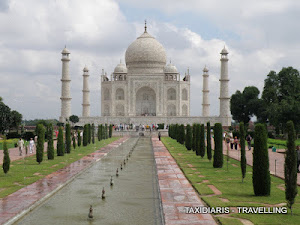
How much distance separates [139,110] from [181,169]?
34.7 m

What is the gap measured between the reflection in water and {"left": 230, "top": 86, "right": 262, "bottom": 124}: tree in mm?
30825

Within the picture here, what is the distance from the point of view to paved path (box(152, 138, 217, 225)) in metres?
5.96

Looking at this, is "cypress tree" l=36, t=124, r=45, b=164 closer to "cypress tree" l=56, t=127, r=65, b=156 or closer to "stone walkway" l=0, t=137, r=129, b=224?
"stone walkway" l=0, t=137, r=129, b=224

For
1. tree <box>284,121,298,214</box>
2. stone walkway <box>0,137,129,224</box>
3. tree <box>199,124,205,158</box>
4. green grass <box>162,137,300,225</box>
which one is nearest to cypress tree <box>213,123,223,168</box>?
green grass <box>162,137,300,225</box>

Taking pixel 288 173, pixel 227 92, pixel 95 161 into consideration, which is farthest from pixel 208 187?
pixel 227 92

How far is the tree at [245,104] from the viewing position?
4034cm

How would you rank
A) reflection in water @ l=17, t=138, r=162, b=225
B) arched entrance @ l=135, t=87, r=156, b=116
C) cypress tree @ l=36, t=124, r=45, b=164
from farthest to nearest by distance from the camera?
arched entrance @ l=135, t=87, r=156, b=116 < cypress tree @ l=36, t=124, r=45, b=164 < reflection in water @ l=17, t=138, r=162, b=225

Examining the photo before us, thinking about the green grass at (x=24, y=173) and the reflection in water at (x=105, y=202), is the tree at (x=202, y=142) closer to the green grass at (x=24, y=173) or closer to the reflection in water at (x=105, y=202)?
the reflection in water at (x=105, y=202)

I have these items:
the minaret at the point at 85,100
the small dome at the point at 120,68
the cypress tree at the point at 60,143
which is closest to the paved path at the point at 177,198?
the cypress tree at the point at 60,143

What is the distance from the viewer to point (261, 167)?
780cm

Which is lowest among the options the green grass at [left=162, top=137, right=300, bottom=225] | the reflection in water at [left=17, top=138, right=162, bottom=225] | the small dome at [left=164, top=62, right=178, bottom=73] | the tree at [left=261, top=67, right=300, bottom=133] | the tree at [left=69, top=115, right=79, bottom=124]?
the reflection in water at [left=17, top=138, right=162, bottom=225]

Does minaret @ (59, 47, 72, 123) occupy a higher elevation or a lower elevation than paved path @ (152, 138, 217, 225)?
higher

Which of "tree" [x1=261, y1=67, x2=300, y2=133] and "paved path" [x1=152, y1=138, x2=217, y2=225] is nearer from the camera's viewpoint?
"paved path" [x1=152, y1=138, x2=217, y2=225]

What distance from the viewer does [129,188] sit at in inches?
348
